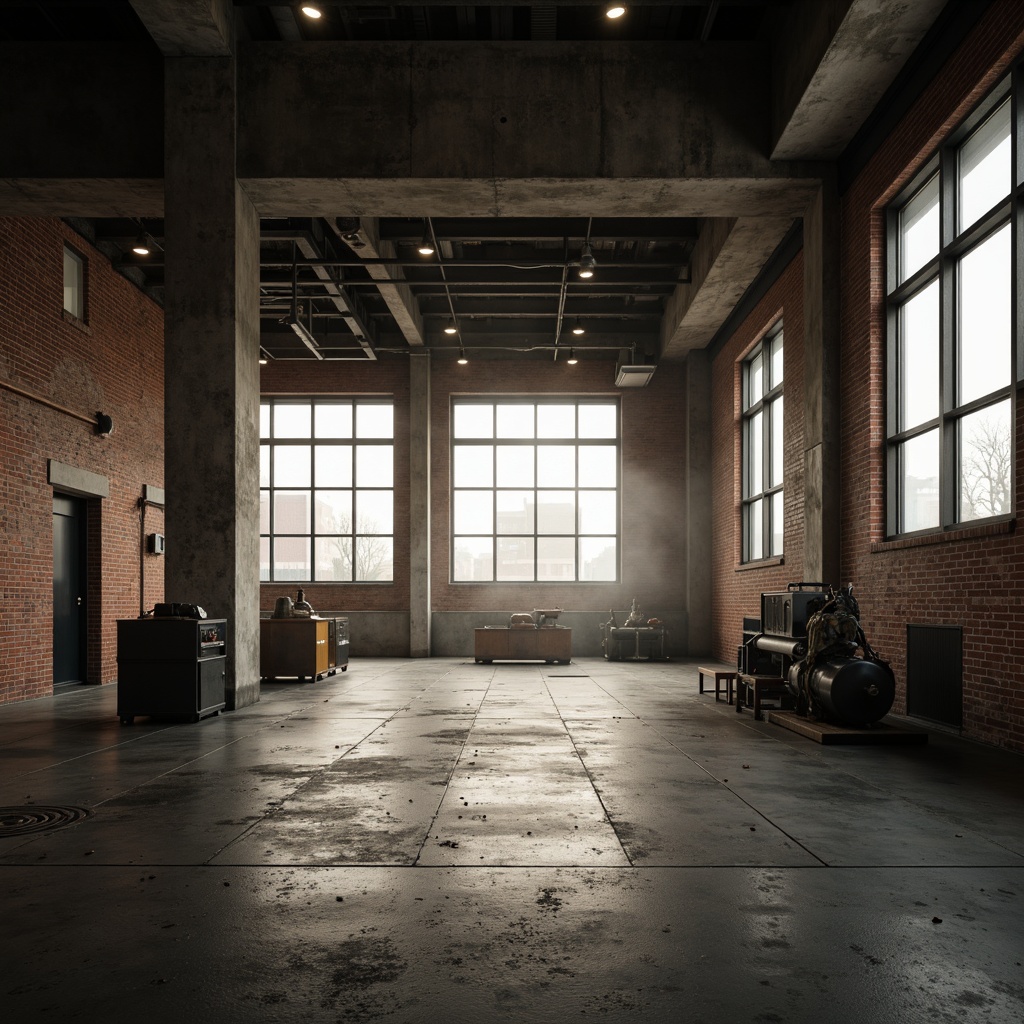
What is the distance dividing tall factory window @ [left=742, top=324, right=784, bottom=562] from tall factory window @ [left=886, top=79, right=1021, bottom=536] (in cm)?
452

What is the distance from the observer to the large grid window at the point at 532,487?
68.2 feet

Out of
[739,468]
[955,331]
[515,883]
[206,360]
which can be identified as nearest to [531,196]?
[206,360]

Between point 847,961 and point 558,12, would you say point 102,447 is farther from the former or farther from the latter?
point 847,961

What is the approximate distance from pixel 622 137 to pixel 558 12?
5.23 ft

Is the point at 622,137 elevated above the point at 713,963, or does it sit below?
above

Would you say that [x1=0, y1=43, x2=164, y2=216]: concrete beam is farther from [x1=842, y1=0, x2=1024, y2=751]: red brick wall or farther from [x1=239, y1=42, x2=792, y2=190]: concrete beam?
[x1=842, y1=0, x2=1024, y2=751]: red brick wall

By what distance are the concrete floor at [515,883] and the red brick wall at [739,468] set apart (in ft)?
19.7

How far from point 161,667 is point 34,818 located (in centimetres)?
422

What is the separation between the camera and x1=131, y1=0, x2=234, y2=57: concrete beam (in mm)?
9109

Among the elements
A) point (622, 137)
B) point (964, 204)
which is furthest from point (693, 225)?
point (964, 204)

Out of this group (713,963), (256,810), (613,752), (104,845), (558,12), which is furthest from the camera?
(558,12)

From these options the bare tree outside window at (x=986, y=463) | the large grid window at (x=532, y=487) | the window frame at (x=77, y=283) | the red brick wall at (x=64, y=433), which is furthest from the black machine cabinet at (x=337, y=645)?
the bare tree outside window at (x=986, y=463)

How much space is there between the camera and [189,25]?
9.45 metres

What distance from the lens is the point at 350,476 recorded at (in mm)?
20922
